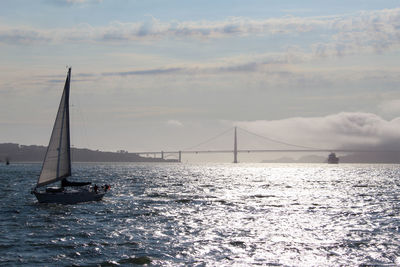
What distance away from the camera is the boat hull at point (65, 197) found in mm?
49656

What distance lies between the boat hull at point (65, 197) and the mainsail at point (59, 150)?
141 centimetres

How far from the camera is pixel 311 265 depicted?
25672 mm

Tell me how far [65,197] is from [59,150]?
4.58 meters

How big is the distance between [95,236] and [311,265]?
14226 mm

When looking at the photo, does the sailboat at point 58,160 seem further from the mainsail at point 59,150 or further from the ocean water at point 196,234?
the ocean water at point 196,234

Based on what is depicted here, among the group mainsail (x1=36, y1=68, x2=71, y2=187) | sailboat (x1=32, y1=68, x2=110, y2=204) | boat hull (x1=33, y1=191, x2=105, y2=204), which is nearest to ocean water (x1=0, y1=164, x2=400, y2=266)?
boat hull (x1=33, y1=191, x2=105, y2=204)

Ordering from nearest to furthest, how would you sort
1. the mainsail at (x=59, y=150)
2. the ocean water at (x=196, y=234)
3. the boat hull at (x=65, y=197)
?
the ocean water at (x=196, y=234) < the mainsail at (x=59, y=150) < the boat hull at (x=65, y=197)

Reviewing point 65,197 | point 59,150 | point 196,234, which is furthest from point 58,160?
point 196,234

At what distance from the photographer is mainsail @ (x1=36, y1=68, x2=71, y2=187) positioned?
49062mm

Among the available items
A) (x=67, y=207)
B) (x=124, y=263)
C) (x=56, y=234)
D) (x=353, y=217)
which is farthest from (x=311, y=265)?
(x=67, y=207)

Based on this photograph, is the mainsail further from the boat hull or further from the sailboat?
the boat hull

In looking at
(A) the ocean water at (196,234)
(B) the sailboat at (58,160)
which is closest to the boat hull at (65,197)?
(B) the sailboat at (58,160)

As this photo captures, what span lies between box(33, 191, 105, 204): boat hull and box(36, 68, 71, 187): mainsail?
1.41 m

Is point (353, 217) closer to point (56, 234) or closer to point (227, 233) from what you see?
point (227, 233)
